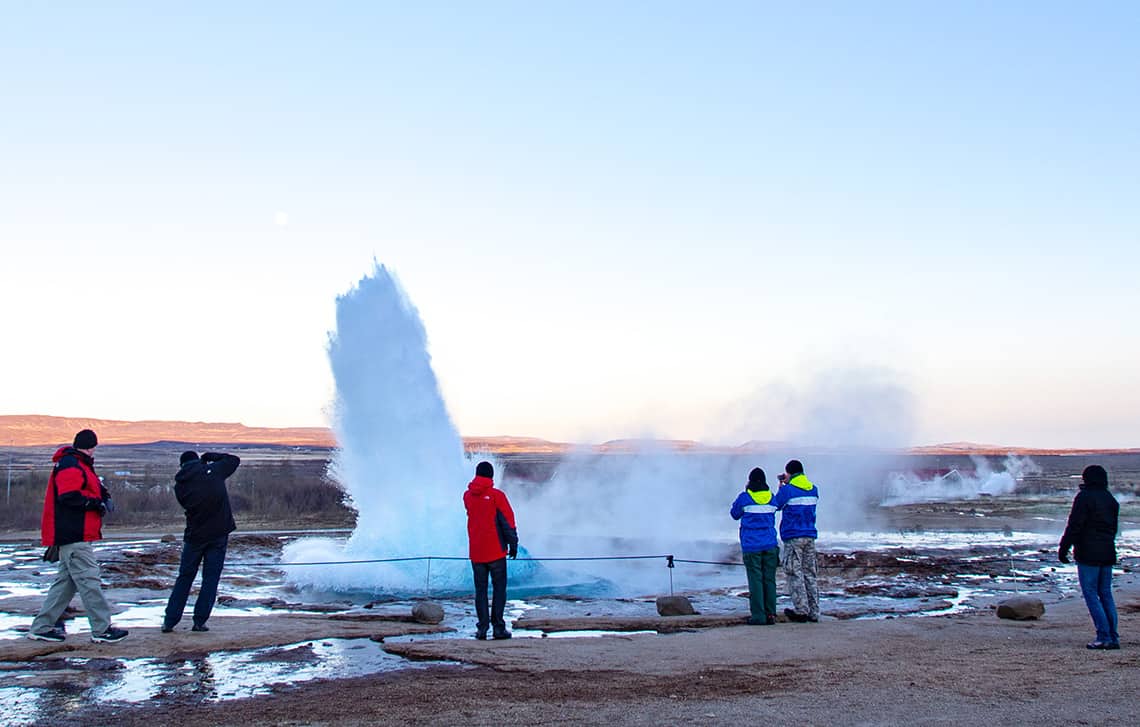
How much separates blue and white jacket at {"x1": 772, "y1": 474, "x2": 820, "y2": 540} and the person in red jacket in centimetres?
388

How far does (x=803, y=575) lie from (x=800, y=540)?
473 mm

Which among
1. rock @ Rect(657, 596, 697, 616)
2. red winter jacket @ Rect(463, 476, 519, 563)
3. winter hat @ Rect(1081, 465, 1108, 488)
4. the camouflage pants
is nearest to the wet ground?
rock @ Rect(657, 596, 697, 616)

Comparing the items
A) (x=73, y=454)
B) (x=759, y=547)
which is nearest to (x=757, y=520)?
(x=759, y=547)

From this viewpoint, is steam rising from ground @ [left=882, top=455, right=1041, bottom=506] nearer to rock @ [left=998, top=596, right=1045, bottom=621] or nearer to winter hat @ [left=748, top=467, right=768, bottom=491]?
rock @ [left=998, top=596, right=1045, bottom=621]

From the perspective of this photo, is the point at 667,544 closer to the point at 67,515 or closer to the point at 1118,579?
the point at 1118,579

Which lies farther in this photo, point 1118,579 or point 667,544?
point 667,544

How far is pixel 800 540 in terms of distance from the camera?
13586mm

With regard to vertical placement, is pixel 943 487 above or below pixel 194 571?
below

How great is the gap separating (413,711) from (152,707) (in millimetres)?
2225

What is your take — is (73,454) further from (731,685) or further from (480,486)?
(731,685)

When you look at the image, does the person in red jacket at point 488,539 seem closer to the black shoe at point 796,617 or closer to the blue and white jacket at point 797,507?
the blue and white jacket at point 797,507

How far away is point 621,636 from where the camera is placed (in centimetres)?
1268

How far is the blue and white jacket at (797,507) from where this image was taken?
13508mm

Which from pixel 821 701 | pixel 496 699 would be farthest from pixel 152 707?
pixel 821 701
